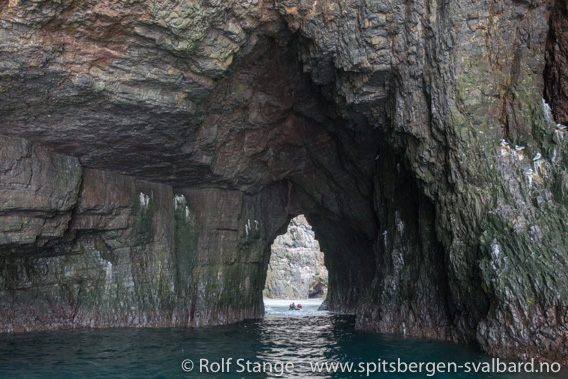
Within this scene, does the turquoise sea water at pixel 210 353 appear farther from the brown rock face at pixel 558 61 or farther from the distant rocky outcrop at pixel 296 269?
the distant rocky outcrop at pixel 296 269

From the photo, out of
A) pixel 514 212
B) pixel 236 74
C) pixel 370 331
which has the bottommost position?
pixel 370 331

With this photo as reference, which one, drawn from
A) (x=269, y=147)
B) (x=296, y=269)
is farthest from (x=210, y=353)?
(x=296, y=269)

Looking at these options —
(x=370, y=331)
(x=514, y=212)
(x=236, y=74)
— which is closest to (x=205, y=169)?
(x=236, y=74)

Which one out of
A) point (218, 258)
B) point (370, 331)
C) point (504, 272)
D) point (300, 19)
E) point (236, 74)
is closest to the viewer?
point (504, 272)

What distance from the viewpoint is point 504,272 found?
12.5 meters

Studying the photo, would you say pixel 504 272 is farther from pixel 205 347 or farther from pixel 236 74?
pixel 236 74

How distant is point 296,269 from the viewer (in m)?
57.4

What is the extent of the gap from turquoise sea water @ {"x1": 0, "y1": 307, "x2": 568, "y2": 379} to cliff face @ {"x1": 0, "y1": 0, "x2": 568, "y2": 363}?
1402 mm

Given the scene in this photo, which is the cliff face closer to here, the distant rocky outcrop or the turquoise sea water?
the turquoise sea water

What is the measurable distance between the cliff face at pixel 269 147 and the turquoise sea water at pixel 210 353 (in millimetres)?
1402

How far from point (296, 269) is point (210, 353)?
144ft

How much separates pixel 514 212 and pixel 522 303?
2.31 m

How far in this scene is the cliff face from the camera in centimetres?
1247

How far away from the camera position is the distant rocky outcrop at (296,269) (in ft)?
184
